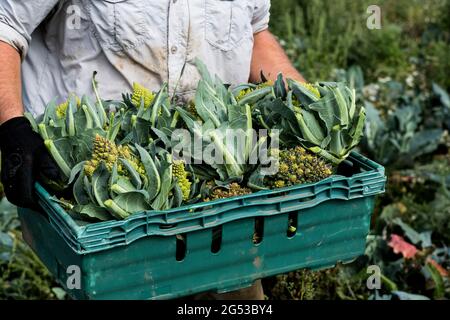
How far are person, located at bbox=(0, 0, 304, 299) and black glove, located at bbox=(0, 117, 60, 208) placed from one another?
0.28 meters

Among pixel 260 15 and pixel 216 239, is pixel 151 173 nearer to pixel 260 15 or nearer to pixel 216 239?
pixel 216 239

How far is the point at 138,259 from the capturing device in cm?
201

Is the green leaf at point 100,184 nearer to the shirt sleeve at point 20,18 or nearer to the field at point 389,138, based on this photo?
the shirt sleeve at point 20,18

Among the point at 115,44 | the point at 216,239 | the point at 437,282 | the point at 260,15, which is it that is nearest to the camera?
the point at 216,239

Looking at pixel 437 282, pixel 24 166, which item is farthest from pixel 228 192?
pixel 437 282

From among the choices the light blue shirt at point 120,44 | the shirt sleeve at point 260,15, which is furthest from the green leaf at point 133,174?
the shirt sleeve at point 260,15

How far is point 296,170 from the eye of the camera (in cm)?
217

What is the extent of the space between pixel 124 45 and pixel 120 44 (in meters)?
0.01

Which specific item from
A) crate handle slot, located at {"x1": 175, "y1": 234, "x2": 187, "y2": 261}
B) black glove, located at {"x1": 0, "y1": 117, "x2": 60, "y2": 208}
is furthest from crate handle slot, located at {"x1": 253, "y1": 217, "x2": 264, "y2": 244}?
black glove, located at {"x1": 0, "y1": 117, "x2": 60, "y2": 208}

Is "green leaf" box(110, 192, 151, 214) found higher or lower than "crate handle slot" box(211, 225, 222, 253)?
higher

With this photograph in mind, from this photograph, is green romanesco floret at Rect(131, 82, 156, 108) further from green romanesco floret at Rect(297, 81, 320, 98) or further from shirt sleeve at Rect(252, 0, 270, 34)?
shirt sleeve at Rect(252, 0, 270, 34)

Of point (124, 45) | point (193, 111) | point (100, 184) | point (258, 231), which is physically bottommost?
point (258, 231)

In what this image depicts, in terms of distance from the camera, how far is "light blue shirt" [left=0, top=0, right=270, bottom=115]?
258cm

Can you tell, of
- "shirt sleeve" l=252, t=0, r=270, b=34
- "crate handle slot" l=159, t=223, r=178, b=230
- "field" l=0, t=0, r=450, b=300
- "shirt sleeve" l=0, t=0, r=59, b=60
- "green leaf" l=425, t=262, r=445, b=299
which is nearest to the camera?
"crate handle slot" l=159, t=223, r=178, b=230
